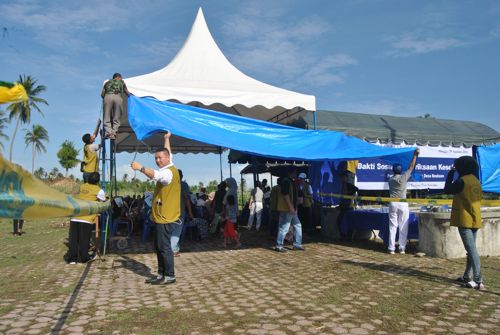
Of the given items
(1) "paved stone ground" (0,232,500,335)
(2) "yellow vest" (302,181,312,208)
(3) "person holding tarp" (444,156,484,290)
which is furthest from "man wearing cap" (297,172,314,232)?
(3) "person holding tarp" (444,156,484,290)

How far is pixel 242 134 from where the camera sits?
24.4ft

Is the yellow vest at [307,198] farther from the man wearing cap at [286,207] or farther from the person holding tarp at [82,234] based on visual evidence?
the person holding tarp at [82,234]

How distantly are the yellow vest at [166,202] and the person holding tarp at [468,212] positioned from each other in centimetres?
352

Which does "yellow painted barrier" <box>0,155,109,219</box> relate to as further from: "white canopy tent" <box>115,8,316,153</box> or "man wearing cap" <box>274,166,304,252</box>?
"man wearing cap" <box>274,166,304,252</box>

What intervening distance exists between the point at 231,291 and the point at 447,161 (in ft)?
34.2

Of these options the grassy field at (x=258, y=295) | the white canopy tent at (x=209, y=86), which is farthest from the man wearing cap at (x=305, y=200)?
the grassy field at (x=258, y=295)

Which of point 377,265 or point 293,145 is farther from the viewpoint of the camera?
point 293,145

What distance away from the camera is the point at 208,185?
31406mm

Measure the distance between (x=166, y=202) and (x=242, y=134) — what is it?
2679 millimetres

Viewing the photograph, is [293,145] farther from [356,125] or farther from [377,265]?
[356,125]

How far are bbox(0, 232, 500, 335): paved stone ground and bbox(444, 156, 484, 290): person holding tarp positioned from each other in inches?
10.4

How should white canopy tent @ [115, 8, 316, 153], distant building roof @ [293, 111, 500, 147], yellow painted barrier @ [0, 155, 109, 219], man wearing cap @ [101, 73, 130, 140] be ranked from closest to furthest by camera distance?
yellow painted barrier @ [0, 155, 109, 219], man wearing cap @ [101, 73, 130, 140], white canopy tent @ [115, 8, 316, 153], distant building roof @ [293, 111, 500, 147]

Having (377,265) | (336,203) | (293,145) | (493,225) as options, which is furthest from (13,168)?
(336,203)

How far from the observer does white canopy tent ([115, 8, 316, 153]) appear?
827cm
